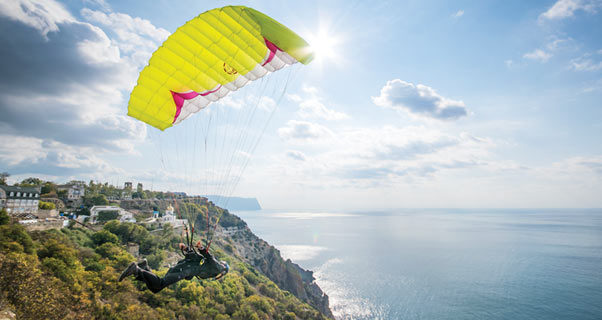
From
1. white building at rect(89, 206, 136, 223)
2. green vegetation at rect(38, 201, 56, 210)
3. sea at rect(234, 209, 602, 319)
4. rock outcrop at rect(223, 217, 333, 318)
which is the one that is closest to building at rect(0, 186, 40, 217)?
green vegetation at rect(38, 201, 56, 210)

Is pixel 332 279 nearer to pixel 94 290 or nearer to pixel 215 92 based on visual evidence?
pixel 94 290

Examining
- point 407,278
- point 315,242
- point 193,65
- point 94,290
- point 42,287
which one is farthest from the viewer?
point 315,242

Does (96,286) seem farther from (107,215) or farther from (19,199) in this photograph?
(19,199)

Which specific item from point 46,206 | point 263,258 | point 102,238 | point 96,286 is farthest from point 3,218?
point 263,258

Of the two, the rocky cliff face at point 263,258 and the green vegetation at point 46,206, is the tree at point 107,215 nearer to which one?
the green vegetation at point 46,206

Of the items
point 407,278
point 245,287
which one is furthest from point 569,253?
point 245,287

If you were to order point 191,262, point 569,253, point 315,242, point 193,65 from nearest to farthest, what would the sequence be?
point 191,262, point 193,65, point 569,253, point 315,242

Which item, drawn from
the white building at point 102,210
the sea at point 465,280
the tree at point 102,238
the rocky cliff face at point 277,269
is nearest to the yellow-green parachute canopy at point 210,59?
the tree at point 102,238
